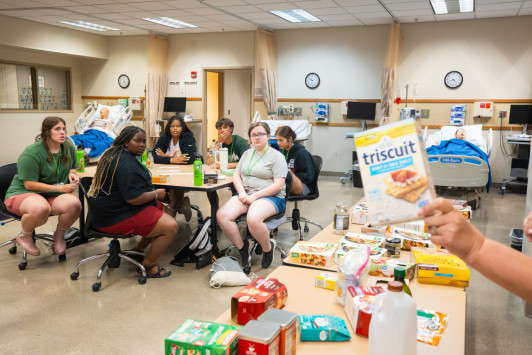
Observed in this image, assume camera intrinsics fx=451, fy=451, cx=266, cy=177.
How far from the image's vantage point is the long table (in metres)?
1.49

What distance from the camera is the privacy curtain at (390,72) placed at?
8258 millimetres

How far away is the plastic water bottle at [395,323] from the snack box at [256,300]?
0.50 meters

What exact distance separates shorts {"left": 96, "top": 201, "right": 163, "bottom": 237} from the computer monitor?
23.2ft

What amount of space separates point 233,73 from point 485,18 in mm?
6009

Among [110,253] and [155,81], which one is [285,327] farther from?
[155,81]

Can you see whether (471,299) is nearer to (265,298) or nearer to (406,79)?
(265,298)

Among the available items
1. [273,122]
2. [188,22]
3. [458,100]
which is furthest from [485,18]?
[188,22]

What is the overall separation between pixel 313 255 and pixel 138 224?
66.3 inches

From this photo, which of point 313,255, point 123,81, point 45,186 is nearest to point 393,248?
point 313,255

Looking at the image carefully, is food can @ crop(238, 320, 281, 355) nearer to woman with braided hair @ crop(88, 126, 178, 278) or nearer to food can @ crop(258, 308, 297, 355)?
food can @ crop(258, 308, 297, 355)

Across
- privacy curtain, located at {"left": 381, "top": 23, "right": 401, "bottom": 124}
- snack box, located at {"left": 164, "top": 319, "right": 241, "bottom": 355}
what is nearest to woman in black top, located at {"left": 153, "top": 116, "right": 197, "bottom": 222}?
snack box, located at {"left": 164, "top": 319, "right": 241, "bottom": 355}

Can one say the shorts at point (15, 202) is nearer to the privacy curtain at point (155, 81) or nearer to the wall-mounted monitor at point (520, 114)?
the privacy curtain at point (155, 81)

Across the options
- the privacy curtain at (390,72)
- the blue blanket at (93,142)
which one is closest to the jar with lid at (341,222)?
the blue blanket at (93,142)

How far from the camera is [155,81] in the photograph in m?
10.2
